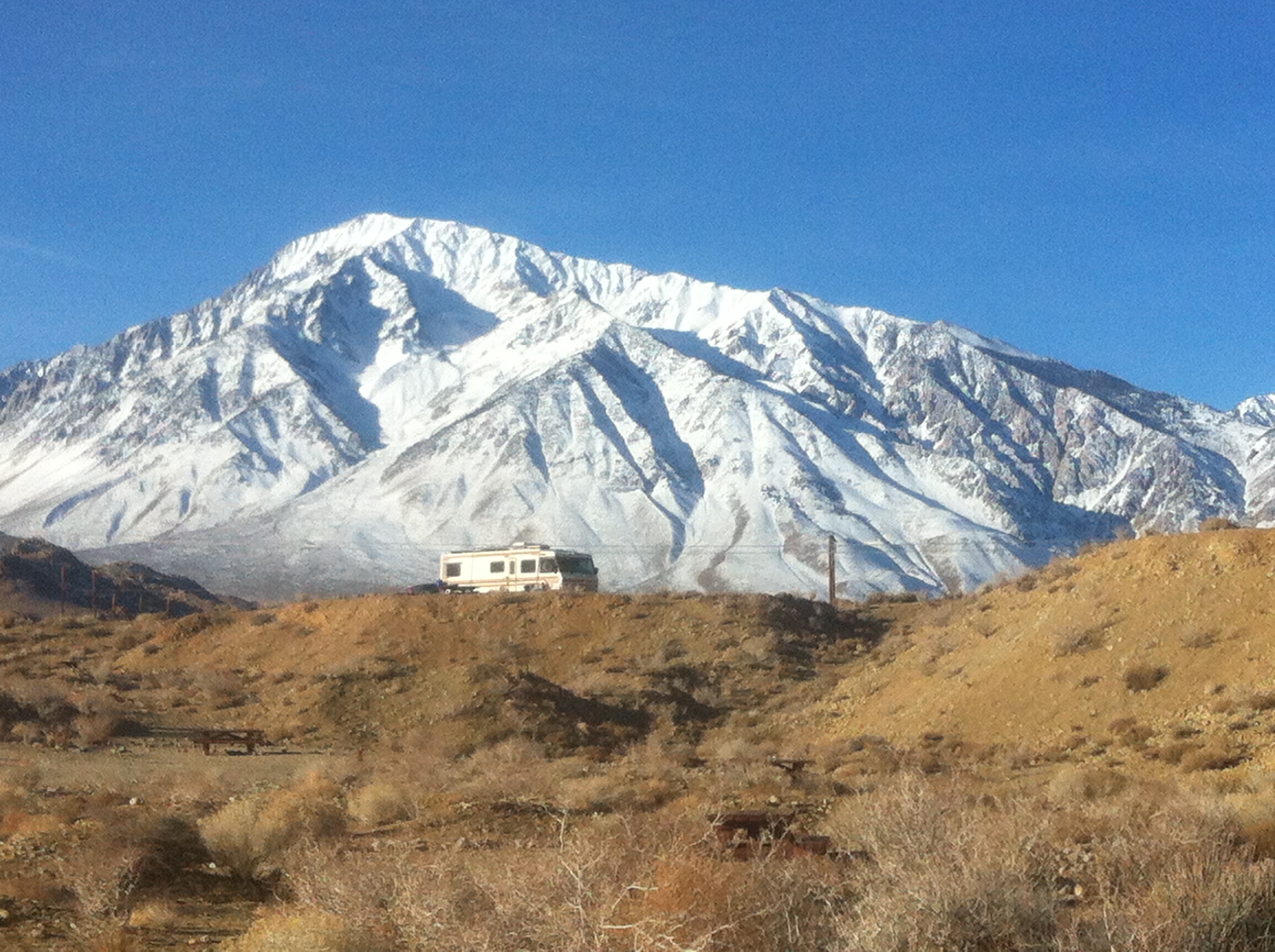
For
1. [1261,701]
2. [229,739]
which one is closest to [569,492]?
[229,739]

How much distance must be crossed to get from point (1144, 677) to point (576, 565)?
37.0m

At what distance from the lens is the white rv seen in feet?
185

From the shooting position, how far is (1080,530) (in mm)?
194500

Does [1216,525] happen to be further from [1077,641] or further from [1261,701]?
[1261,701]

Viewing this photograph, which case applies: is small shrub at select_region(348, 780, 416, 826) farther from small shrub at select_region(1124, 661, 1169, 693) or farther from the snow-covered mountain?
the snow-covered mountain

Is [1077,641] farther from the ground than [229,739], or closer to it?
farther from the ground

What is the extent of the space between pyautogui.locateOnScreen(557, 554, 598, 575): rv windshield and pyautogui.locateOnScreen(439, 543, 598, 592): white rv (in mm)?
23

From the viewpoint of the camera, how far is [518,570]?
57.6 metres

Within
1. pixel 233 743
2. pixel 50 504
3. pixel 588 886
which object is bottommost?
pixel 233 743

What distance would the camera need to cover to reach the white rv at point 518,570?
5641 cm

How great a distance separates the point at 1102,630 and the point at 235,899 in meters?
19.5

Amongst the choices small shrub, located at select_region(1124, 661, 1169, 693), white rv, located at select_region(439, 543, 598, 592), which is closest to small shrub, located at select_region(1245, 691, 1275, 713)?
small shrub, located at select_region(1124, 661, 1169, 693)

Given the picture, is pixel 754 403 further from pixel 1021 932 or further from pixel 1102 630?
pixel 1021 932

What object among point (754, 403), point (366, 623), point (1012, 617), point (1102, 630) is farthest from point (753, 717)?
point (754, 403)
